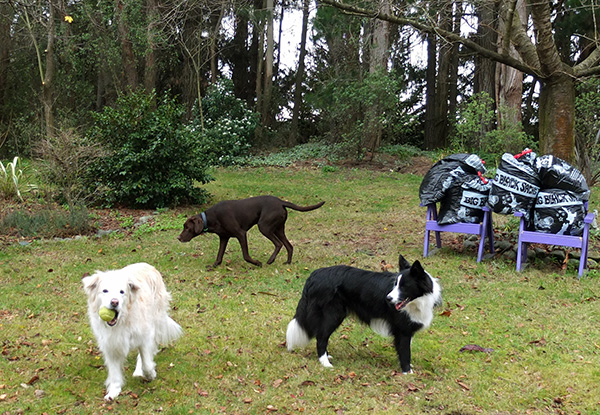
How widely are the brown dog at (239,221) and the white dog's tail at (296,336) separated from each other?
298cm

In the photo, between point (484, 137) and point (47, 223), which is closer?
point (47, 223)

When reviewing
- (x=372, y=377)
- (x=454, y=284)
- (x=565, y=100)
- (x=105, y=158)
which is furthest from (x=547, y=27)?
(x=105, y=158)

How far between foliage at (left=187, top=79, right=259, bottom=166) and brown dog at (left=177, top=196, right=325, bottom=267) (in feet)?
35.9

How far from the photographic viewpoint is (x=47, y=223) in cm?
926

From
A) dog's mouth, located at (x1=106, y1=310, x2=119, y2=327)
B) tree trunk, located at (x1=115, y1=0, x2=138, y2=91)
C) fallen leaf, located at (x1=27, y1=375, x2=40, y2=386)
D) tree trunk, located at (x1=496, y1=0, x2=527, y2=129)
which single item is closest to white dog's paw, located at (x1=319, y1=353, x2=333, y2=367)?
dog's mouth, located at (x1=106, y1=310, x2=119, y2=327)

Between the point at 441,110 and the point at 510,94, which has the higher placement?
the point at 441,110

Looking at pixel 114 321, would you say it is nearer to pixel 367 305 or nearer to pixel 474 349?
pixel 367 305

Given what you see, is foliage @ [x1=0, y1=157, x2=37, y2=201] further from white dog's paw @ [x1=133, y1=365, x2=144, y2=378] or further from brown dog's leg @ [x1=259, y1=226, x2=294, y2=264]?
white dog's paw @ [x1=133, y1=365, x2=144, y2=378]

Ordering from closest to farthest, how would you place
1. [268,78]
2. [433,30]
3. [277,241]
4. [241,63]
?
[277,241] → [433,30] → [268,78] → [241,63]

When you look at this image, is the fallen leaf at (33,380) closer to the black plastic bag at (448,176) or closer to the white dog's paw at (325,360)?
the white dog's paw at (325,360)

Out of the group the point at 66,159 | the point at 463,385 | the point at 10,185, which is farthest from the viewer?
the point at 10,185

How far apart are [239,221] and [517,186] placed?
3.98m

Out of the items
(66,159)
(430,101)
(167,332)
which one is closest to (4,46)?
(66,159)

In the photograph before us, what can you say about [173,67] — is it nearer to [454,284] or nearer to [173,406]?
[454,284]
